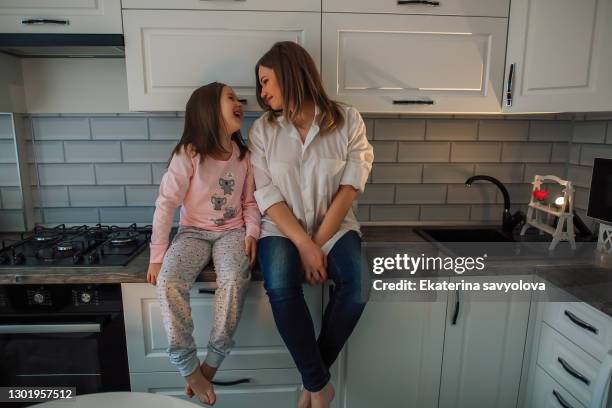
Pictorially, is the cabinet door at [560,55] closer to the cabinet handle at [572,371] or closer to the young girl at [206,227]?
the cabinet handle at [572,371]

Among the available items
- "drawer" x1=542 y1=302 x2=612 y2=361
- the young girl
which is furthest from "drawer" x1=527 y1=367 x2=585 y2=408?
the young girl

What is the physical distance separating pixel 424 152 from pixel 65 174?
1.64 metres

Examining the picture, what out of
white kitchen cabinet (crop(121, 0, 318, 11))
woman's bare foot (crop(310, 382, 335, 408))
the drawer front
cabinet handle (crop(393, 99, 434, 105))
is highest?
white kitchen cabinet (crop(121, 0, 318, 11))

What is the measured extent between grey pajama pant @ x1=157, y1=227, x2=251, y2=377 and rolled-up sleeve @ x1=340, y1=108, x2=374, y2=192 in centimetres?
44

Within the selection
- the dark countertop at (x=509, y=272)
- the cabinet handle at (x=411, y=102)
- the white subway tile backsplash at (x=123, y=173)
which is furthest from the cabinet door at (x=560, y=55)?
the white subway tile backsplash at (x=123, y=173)

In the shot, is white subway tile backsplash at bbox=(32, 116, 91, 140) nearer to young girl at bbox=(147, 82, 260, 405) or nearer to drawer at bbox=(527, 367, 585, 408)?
young girl at bbox=(147, 82, 260, 405)

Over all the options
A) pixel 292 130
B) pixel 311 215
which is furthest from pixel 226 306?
pixel 292 130

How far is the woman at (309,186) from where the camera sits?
1283 millimetres

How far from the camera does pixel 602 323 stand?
1196mm

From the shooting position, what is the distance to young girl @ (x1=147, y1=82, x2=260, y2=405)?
1.24 m

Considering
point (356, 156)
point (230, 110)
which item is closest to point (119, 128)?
point (230, 110)

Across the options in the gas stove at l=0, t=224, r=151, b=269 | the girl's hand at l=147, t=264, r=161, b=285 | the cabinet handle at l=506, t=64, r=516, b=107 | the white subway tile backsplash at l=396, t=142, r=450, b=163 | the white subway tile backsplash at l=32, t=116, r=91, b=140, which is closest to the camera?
the girl's hand at l=147, t=264, r=161, b=285

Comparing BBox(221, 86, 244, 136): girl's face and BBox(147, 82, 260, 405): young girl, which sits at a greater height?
BBox(221, 86, 244, 136): girl's face

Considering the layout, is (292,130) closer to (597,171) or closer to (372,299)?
(372,299)
